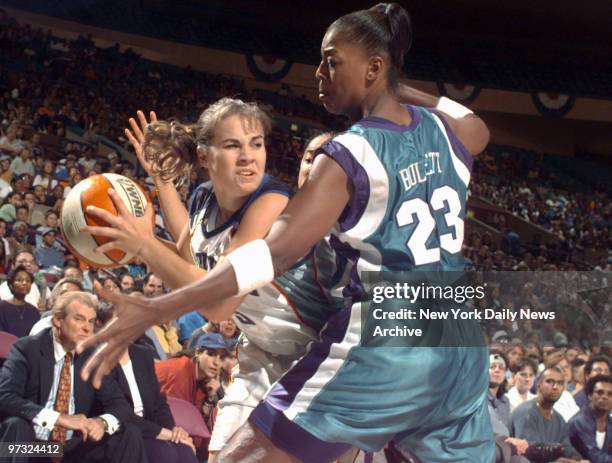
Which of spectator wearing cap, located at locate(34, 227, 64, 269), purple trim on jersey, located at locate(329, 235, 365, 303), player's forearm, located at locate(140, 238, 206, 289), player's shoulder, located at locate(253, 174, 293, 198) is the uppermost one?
spectator wearing cap, located at locate(34, 227, 64, 269)

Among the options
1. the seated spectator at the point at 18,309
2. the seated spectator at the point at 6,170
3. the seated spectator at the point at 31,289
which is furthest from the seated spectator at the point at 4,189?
the seated spectator at the point at 18,309

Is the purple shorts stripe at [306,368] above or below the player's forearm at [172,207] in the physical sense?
below

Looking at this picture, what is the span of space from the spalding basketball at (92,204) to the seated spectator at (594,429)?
3351mm

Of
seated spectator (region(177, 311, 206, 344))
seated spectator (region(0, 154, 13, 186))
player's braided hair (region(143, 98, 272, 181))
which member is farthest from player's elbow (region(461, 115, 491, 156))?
seated spectator (region(0, 154, 13, 186))

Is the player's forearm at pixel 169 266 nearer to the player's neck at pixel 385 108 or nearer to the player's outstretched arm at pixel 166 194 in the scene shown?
the player's neck at pixel 385 108

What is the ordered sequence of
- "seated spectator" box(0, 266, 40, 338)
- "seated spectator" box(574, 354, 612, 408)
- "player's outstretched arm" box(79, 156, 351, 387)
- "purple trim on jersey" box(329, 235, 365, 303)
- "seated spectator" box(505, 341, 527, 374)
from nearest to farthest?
"player's outstretched arm" box(79, 156, 351, 387), "purple trim on jersey" box(329, 235, 365, 303), "seated spectator" box(574, 354, 612, 408), "seated spectator" box(0, 266, 40, 338), "seated spectator" box(505, 341, 527, 374)

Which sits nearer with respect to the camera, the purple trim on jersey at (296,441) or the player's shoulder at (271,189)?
the purple trim on jersey at (296,441)

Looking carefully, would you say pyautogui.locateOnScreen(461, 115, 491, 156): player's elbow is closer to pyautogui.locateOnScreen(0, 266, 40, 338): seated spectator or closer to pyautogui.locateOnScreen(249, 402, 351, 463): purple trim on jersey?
pyautogui.locateOnScreen(249, 402, 351, 463): purple trim on jersey

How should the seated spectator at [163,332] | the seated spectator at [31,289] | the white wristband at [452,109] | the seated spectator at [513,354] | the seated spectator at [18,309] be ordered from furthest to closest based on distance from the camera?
the seated spectator at [31,289], the seated spectator at [163,332], the seated spectator at [513,354], the seated spectator at [18,309], the white wristband at [452,109]

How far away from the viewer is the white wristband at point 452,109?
2363 millimetres

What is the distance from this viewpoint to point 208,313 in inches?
82.1

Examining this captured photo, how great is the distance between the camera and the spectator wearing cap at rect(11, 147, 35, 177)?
10173 millimetres

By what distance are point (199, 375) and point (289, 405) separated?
10.3 ft

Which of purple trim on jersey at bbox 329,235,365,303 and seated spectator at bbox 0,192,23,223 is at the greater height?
seated spectator at bbox 0,192,23,223
